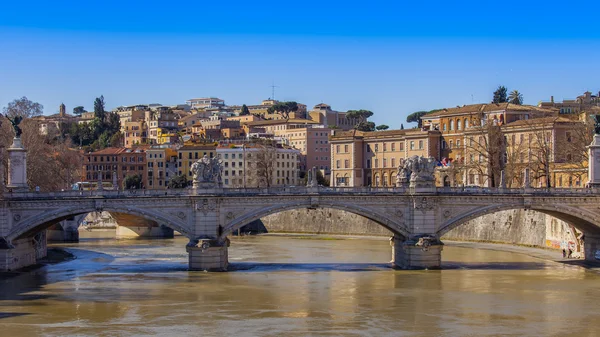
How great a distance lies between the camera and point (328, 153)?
15075 cm

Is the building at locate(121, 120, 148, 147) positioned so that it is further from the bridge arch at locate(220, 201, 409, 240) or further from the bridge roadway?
the bridge arch at locate(220, 201, 409, 240)

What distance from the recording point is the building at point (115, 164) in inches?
5517

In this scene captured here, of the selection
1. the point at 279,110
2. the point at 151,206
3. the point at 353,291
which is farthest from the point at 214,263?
the point at 279,110

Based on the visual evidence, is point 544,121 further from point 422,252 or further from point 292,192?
point 292,192

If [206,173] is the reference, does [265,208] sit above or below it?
below

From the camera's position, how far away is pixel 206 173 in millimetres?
63906

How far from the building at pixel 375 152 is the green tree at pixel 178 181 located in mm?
18106

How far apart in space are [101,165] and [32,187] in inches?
2611

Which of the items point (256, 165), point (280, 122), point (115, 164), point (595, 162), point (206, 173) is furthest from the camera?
point (280, 122)

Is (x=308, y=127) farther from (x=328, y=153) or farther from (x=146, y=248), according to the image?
(x=146, y=248)

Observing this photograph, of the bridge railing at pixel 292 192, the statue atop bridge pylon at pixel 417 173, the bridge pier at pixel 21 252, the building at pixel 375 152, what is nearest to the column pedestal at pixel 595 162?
the bridge railing at pixel 292 192

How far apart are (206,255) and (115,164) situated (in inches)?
3205

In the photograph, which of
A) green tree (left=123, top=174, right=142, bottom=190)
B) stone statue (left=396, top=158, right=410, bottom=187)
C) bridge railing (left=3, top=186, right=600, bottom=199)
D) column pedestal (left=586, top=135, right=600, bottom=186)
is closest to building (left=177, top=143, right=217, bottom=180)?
green tree (left=123, top=174, right=142, bottom=190)

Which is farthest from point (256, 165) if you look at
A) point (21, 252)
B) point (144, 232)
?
point (21, 252)
